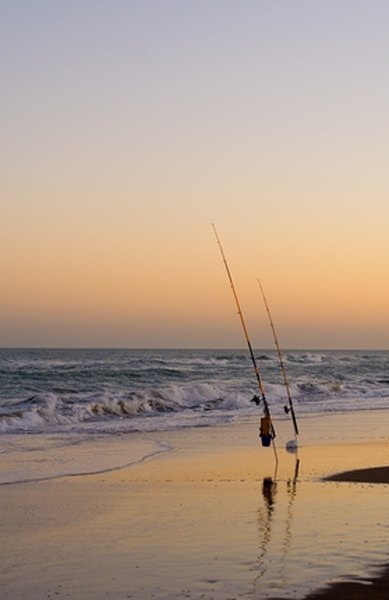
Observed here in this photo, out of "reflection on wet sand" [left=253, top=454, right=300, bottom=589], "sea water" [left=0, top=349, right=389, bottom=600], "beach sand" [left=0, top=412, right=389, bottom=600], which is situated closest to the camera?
"beach sand" [left=0, top=412, right=389, bottom=600]

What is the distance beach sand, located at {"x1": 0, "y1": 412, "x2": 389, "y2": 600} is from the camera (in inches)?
297

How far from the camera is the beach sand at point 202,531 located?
754 cm

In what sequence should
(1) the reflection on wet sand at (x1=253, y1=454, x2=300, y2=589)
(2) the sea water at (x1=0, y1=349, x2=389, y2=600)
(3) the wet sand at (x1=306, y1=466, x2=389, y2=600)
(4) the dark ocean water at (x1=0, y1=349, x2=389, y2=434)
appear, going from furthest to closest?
(4) the dark ocean water at (x1=0, y1=349, x2=389, y2=434) → (1) the reflection on wet sand at (x1=253, y1=454, x2=300, y2=589) → (2) the sea water at (x1=0, y1=349, x2=389, y2=600) → (3) the wet sand at (x1=306, y1=466, x2=389, y2=600)

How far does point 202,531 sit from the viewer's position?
966 centimetres

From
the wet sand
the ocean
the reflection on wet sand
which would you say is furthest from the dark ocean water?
the wet sand

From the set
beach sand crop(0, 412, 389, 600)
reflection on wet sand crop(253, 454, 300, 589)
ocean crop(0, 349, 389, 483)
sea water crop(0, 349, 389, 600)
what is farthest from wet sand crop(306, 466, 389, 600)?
ocean crop(0, 349, 389, 483)

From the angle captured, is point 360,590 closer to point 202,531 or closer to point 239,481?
point 202,531

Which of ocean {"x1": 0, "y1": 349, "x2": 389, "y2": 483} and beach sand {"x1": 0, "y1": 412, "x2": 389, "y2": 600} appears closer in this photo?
beach sand {"x1": 0, "y1": 412, "x2": 389, "y2": 600}

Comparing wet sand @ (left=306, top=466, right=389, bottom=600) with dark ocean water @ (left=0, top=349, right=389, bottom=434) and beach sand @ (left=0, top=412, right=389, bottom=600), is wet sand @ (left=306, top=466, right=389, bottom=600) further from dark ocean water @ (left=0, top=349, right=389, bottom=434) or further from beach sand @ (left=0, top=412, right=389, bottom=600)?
dark ocean water @ (left=0, top=349, right=389, bottom=434)

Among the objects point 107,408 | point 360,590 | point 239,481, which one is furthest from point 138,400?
point 360,590

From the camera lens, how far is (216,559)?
8.41 metres

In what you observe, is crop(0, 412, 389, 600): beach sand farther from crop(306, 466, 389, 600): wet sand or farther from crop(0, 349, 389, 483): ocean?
crop(0, 349, 389, 483): ocean

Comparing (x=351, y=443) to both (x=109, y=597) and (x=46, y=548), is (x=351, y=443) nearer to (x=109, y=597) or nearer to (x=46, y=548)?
(x=46, y=548)

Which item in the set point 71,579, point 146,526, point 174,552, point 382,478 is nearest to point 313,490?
point 382,478
